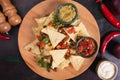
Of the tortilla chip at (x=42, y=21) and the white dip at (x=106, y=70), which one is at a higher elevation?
the tortilla chip at (x=42, y=21)

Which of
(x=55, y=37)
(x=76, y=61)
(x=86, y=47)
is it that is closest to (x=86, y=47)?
(x=86, y=47)

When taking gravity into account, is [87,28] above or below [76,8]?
below

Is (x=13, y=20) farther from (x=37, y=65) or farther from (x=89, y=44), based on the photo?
(x=89, y=44)

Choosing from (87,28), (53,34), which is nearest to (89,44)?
(87,28)

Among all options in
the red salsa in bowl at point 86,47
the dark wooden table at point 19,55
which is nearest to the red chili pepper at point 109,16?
the dark wooden table at point 19,55

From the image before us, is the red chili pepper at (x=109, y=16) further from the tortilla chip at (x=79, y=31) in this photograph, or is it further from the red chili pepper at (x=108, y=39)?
the tortilla chip at (x=79, y=31)

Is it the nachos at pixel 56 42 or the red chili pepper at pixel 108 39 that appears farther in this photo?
the red chili pepper at pixel 108 39

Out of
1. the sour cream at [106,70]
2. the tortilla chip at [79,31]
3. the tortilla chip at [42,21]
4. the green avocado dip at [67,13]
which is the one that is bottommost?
the sour cream at [106,70]

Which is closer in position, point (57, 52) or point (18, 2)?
point (57, 52)
